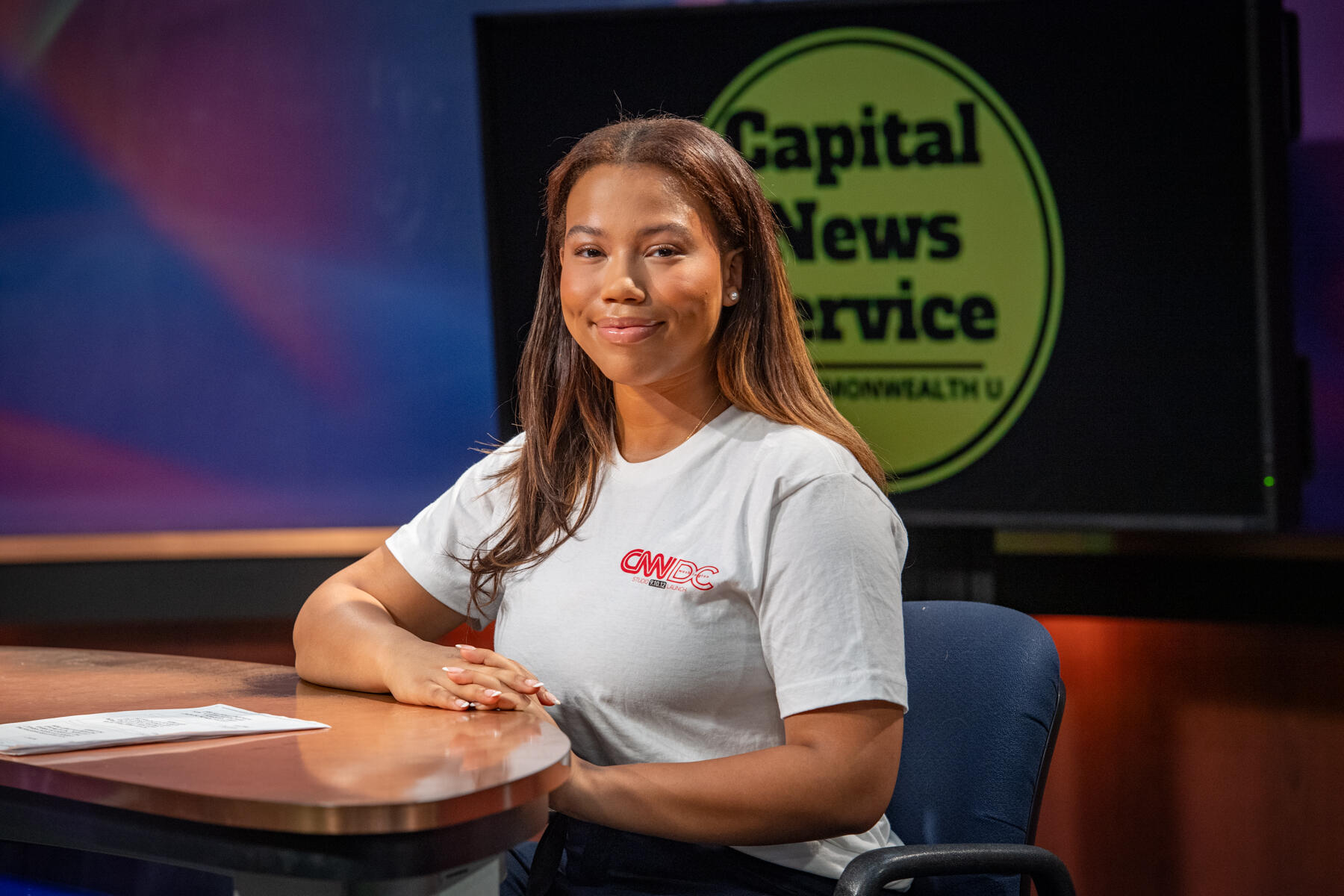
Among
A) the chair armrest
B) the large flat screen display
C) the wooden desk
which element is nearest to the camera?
the wooden desk

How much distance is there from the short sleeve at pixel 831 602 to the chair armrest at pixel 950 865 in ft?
0.52

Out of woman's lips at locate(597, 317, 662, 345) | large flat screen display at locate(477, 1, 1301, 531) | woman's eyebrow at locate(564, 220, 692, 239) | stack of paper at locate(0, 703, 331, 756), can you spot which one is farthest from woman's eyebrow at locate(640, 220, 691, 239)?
large flat screen display at locate(477, 1, 1301, 531)

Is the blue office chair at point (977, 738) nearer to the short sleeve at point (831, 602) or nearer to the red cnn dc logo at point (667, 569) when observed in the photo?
the short sleeve at point (831, 602)

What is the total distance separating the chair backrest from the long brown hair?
236mm

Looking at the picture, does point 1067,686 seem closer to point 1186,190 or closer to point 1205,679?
point 1205,679

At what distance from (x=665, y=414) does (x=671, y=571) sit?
0.24 m

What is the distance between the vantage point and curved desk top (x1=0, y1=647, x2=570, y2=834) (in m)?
1.04

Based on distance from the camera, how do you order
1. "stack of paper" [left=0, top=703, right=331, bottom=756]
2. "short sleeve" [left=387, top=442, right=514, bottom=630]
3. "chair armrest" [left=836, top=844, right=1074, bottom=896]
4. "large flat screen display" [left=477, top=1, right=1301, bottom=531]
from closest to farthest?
"stack of paper" [left=0, top=703, right=331, bottom=756] → "chair armrest" [left=836, top=844, right=1074, bottom=896] → "short sleeve" [left=387, top=442, right=514, bottom=630] → "large flat screen display" [left=477, top=1, right=1301, bottom=531]

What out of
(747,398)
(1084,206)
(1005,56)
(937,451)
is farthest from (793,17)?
(747,398)

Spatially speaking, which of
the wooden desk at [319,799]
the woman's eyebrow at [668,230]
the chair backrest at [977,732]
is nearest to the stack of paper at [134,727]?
the wooden desk at [319,799]

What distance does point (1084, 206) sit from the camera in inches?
97.2

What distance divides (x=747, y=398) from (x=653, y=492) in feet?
0.53

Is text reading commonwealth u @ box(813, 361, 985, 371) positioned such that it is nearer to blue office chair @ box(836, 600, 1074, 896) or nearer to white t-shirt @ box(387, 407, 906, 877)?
blue office chair @ box(836, 600, 1074, 896)

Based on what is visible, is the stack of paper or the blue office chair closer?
the stack of paper
